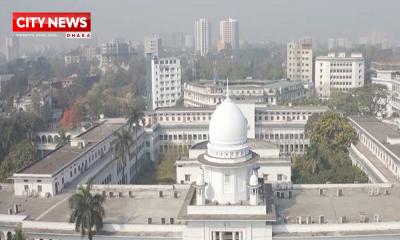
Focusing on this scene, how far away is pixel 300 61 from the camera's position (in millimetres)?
144625

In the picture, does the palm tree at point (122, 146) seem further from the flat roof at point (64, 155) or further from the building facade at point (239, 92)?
the building facade at point (239, 92)

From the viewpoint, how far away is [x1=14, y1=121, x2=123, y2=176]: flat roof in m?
45.1

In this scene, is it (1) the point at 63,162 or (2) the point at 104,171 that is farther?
(2) the point at 104,171

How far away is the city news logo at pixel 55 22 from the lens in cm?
4947

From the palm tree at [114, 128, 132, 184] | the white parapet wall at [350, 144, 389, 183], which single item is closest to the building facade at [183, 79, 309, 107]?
the white parapet wall at [350, 144, 389, 183]

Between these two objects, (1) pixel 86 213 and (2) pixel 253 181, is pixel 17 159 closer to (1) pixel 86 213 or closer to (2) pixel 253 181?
(1) pixel 86 213

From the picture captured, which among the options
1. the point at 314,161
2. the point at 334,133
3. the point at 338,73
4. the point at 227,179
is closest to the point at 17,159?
the point at 314,161

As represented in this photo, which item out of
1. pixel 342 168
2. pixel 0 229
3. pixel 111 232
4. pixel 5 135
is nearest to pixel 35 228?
pixel 0 229

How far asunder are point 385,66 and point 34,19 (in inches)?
4583

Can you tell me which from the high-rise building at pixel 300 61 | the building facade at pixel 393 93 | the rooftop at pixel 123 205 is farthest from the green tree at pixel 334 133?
the high-rise building at pixel 300 61

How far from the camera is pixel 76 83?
151500 millimetres

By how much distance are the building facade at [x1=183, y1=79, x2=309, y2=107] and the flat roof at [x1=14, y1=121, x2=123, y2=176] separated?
123 feet

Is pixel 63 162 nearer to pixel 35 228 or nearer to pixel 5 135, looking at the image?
pixel 35 228

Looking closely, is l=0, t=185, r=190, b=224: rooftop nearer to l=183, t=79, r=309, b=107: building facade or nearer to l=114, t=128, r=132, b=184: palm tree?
l=114, t=128, r=132, b=184: palm tree
